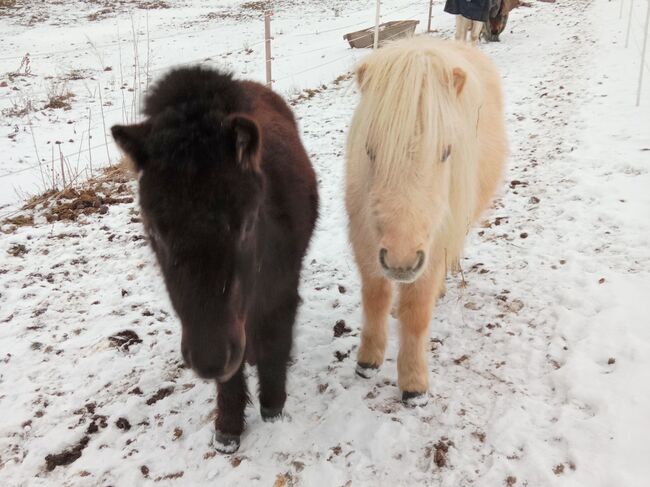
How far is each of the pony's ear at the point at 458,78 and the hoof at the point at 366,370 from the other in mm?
1776

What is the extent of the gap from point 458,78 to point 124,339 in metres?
2.85

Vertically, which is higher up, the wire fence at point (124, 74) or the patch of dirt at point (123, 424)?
the wire fence at point (124, 74)

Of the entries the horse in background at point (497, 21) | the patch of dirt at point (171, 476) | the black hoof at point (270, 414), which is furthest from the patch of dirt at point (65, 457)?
the horse in background at point (497, 21)

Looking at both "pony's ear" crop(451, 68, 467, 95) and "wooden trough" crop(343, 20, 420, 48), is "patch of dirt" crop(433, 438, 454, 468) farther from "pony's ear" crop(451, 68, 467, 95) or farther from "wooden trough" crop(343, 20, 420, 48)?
"wooden trough" crop(343, 20, 420, 48)

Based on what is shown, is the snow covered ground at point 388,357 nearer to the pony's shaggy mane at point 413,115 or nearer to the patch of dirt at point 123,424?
the patch of dirt at point 123,424

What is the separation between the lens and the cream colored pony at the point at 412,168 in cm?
179

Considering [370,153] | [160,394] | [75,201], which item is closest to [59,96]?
[75,201]

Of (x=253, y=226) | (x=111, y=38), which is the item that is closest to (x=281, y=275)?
(x=253, y=226)

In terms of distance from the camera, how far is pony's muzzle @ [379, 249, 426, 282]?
5.82 feet

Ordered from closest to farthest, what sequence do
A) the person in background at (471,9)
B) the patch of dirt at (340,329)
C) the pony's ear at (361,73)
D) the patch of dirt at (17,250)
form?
the pony's ear at (361,73) → the patch of dirt at (340,329) → the patch of dirt at (17,250) → the person in background at (471,9)

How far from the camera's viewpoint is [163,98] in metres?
1.76

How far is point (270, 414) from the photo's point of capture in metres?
2.49

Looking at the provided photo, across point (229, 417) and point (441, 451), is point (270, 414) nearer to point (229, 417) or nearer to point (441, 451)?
point (229, 417)

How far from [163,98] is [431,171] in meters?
1.18
